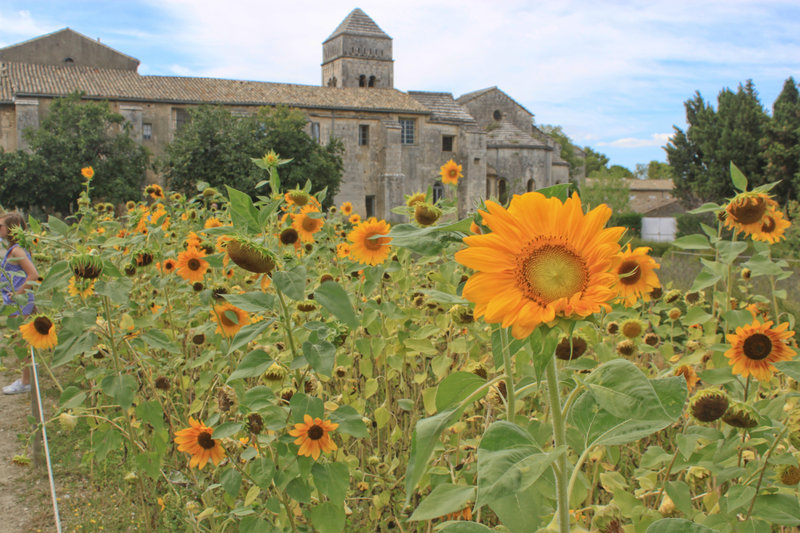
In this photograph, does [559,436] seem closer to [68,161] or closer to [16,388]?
[16,388]

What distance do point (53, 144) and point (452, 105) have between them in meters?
18.5

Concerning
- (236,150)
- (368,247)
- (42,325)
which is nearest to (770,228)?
(368,247)

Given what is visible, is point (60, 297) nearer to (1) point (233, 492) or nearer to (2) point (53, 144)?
(1) point (233, 492)

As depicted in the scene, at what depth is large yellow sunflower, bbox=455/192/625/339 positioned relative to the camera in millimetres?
672

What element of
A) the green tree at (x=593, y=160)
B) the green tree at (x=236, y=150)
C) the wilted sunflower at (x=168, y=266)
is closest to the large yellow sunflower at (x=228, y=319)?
the wilted sunflower at (x=168, y=266)

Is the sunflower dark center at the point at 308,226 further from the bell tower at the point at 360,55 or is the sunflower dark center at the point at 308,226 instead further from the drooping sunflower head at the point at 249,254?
the bell tower at the point at 360,55

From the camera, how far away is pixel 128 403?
1.66 metres

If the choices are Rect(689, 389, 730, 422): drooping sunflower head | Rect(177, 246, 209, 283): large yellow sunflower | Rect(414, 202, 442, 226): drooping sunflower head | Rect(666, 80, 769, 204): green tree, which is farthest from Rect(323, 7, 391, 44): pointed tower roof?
Rect(689, 389, 730, 422): drooping sunflower head

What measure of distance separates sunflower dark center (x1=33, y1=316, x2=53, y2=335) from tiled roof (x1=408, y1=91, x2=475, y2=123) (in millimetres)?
28803

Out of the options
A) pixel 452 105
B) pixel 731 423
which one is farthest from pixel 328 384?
pixel 452 105

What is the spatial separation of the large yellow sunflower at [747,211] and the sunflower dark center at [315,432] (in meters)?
1.22

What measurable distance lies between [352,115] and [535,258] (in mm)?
27874

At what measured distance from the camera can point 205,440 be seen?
1570mm

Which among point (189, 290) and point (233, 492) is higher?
point (189, 290)
